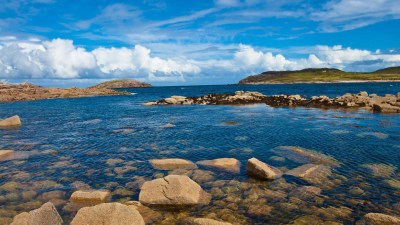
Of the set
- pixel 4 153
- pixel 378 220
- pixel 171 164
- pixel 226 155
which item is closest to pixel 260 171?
pixel 226 155

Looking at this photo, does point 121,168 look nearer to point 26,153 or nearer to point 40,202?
point 40,202

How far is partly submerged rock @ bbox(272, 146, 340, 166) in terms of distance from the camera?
1684 cm

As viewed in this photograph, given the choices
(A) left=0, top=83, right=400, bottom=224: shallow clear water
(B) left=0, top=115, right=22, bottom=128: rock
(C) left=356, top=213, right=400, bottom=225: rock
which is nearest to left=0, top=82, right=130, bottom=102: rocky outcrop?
(B) left=0, top=115, right=22, bottom=128: rock

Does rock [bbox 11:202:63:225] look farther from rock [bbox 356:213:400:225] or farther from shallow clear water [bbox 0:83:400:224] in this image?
rock [bbox 356:213:400:225]

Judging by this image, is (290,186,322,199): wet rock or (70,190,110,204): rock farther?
(290,186,322,199): wet rock

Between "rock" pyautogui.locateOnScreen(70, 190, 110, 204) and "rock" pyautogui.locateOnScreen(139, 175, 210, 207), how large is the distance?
1.98 meters

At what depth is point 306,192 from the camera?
1241cm

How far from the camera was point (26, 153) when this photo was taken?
20344 mm

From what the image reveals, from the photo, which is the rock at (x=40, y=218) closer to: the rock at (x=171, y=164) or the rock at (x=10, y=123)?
the rock at (x=171, y=164)

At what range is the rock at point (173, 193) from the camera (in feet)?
37.4

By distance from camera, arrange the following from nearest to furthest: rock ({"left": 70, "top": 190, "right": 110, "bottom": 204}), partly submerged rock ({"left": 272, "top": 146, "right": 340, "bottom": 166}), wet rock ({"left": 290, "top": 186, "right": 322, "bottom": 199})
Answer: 1. rock ({"left": 70, "top": 190, "right": 110, "bottom": 204})
2. wet rock ({"left": 290, "top": 186, "right": 322, "bottom": 199})
3. partly submerged rock ({"left": 272, "top": 146, "right": 340, "bottom": 166})

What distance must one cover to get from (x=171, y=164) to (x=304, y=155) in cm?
1011

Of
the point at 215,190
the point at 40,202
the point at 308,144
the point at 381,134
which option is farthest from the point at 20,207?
the point at 381,134

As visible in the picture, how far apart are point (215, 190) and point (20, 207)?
948 centimetres
